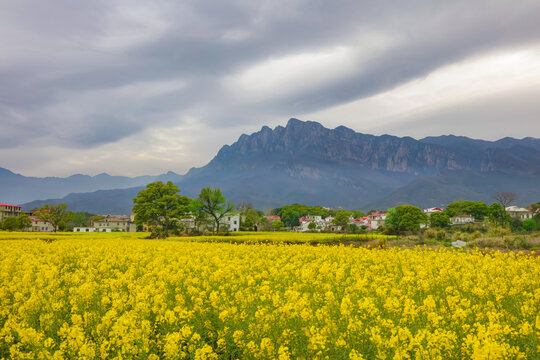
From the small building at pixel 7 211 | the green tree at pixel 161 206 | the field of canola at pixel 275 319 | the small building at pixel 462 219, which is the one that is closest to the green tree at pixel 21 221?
the green tree at pixel 161 206

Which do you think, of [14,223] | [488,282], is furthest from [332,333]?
[14,223]

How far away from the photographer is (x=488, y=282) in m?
8.52

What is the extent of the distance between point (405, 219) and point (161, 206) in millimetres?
53532

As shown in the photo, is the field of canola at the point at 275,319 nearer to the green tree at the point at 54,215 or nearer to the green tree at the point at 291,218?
the green tree at the point at 54,215

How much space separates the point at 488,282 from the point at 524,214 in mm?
179290

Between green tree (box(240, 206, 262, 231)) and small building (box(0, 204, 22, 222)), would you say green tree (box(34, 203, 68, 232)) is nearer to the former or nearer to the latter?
green tree (box(240, 206, 262, 231))

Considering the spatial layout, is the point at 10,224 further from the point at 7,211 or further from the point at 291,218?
the point at 291,218

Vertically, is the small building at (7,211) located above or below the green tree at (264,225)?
above

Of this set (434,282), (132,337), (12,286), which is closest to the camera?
(132,337)

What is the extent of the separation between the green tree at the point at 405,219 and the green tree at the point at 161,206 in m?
47.6

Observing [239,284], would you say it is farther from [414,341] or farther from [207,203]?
[207,203]

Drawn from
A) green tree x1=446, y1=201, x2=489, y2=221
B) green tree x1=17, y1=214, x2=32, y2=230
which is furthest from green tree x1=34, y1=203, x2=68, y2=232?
green tree x1=446, y1=201, x2=489, y2=221

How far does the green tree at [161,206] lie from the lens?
57531mm

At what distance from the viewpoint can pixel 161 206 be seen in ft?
197
